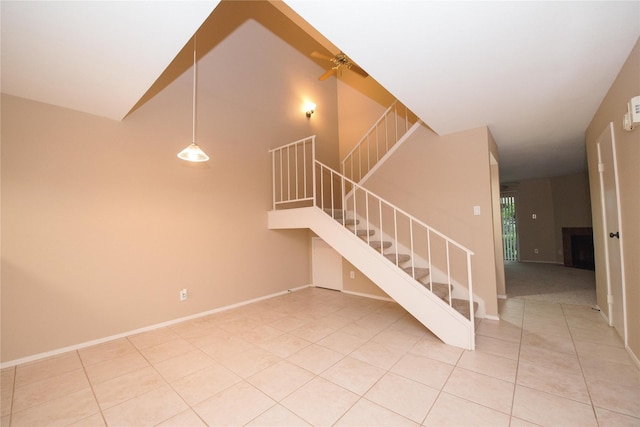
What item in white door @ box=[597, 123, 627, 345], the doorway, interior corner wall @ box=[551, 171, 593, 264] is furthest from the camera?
the doorway

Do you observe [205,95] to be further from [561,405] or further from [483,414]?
[561,405]

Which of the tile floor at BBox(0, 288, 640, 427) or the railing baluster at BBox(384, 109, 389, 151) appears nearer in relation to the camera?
the tile floor at BBox(0, 288, 640, 427)

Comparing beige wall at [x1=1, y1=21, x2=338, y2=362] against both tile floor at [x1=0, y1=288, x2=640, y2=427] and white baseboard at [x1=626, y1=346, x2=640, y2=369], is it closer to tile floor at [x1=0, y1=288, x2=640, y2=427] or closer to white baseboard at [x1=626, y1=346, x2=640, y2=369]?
tile floor at [x1=0, y1=288, x2=640, y2=427]

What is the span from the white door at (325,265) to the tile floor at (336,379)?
1.61 metres

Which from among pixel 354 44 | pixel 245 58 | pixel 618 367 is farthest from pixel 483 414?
pixel 245 58

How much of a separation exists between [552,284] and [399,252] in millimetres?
3447

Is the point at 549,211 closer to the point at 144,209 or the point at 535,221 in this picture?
the point at 535,221

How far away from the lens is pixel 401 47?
5.81 ft

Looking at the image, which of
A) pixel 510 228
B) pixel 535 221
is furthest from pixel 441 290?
pixel 510 228

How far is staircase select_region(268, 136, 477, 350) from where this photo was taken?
2.56m

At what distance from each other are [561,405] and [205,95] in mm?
4700

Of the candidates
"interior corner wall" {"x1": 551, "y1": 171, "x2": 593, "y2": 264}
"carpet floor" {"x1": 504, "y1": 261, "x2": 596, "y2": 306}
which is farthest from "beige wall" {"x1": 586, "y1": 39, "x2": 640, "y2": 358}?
"interior corner wall" {"x1": 551, "y1": 171, "x2": 593, "y2": 264}

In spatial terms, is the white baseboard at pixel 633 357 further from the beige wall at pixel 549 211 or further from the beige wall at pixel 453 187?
the beige wall at pixel 549 211

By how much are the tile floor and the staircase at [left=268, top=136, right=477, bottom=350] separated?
29 cm
